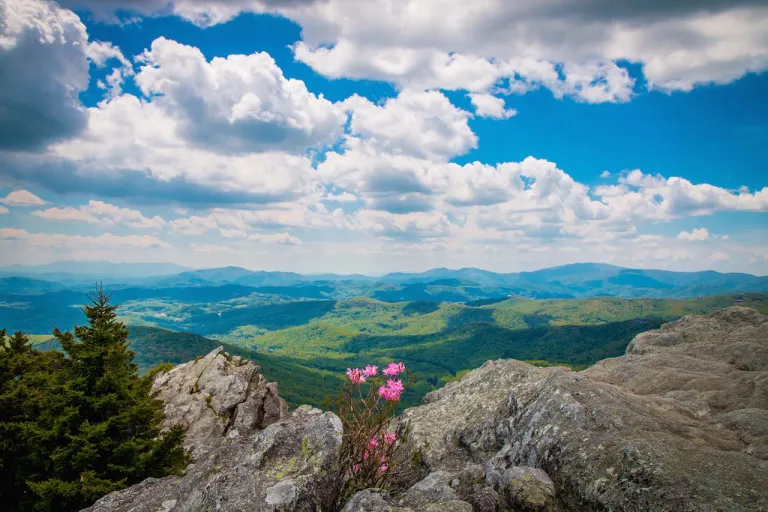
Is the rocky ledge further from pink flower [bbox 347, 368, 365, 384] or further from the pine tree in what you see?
the pine tree

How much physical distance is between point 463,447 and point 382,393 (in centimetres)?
883

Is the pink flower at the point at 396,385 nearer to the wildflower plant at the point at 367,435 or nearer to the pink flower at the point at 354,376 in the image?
the wildflower plant at the point at 367,435

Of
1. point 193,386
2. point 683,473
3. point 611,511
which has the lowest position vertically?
point 193,386

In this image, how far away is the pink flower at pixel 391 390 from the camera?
39.8 ft

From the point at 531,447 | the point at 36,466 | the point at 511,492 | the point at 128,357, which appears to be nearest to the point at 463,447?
the point at 531,447

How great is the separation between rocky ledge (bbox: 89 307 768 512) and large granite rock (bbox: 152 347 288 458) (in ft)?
50.6

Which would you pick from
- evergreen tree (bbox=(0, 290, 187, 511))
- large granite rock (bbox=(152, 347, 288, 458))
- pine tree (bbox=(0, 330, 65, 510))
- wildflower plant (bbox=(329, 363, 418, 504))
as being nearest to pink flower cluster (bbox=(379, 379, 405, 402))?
wildflower plant (bbox=(329, 363, 418, 504))

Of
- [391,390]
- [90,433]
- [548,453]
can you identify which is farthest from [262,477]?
[90,433]

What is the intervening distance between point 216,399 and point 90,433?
14.0 m

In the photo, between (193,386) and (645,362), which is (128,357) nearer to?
(193,386)

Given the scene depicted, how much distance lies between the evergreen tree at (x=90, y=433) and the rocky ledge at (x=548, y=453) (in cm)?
643

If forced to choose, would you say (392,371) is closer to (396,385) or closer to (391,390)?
(396,385)

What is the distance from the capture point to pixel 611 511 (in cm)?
1017

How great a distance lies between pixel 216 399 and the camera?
106 ft
